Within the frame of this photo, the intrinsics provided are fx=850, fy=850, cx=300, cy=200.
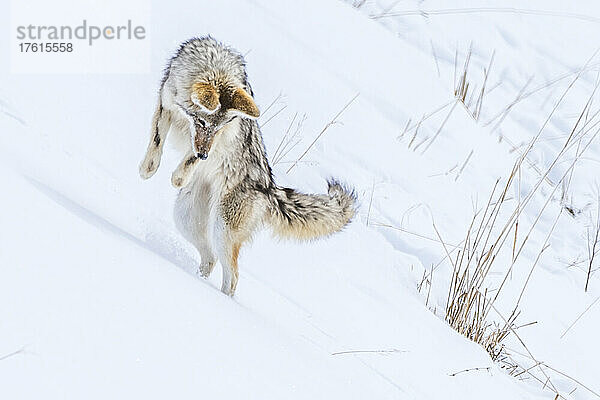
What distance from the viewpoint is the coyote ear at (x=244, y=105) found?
3.77 m

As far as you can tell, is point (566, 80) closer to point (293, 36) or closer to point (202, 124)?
point (293, 36)

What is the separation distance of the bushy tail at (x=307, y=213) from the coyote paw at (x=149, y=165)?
0.59 m

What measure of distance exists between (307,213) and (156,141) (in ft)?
2.74

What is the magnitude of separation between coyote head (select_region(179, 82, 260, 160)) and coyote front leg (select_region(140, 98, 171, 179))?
0.30 m

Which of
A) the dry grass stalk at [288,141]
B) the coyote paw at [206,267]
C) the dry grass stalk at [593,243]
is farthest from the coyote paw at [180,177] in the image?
the dry grass stalk at [593,243]

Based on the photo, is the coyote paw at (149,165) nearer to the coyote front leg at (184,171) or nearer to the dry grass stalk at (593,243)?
the coyote front leg at (184,171)

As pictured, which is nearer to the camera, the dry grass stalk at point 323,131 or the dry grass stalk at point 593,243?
the dry grass stalk at point 323,131

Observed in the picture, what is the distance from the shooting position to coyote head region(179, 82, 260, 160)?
3771mm

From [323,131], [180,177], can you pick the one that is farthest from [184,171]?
[323,131]

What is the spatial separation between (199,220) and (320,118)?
2031mm

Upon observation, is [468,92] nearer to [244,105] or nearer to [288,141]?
Answer: [288,141]

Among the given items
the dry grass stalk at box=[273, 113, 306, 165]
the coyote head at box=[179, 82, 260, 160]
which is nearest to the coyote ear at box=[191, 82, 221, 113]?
the coyote head at box=[179, 82, 260, 160]

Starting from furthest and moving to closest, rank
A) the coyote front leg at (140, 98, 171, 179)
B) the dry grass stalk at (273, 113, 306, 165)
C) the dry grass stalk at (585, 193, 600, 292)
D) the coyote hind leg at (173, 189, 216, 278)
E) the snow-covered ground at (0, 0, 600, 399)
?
the dry grass stalk at (585, 193, 600, 292), the dry grass stalk at (273, 113, 306, 165), the coyote hind leg at (173, 189, 216, 278), the coyote front leg at (140, 98, 171, 179), the snow-covered ground at (0, 0, 600, 399)

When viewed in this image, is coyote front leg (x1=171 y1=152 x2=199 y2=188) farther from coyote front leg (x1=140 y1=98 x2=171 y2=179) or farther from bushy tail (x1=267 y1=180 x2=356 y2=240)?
bushy tail (x1=267 y1=180 x2=356 y2=240)
